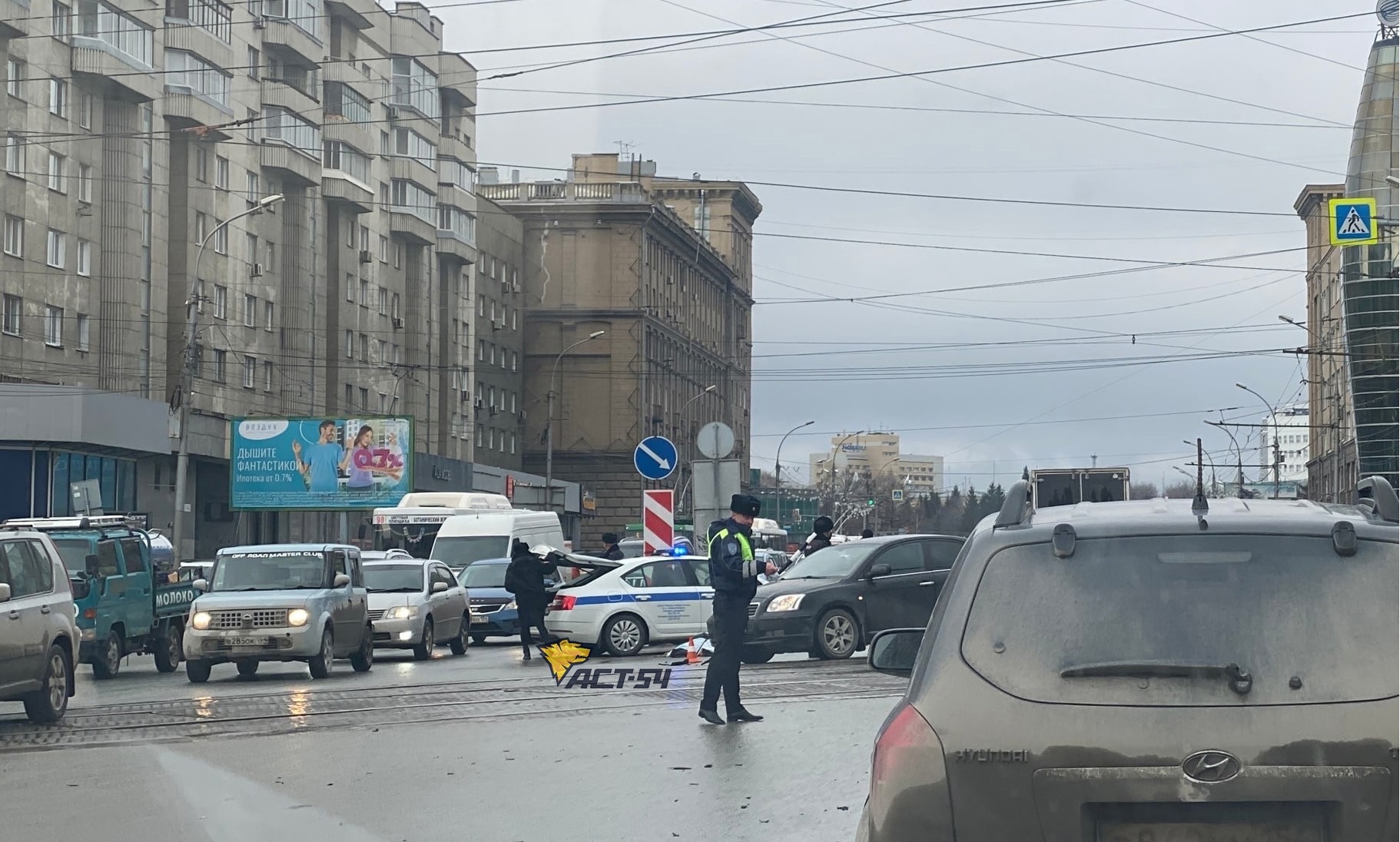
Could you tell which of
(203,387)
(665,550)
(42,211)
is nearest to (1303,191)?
(203,387)

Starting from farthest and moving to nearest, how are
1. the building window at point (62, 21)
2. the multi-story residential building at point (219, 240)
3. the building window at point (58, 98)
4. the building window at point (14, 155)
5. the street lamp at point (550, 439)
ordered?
the street lamp at point (550, 439) < the building window at point (62, 21) < the building window at point (58, 98) < the multi-story residential building at point (219, 240) < the building window at point (14, 155)

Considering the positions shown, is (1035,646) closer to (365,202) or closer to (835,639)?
(835,639)

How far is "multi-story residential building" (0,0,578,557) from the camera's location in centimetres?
5125

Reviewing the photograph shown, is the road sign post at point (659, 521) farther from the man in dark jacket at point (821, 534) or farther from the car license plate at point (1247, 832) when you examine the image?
the car license plate at point (1247, 832)

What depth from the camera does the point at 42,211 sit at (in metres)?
52.7

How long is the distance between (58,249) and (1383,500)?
A: 52.9 metres

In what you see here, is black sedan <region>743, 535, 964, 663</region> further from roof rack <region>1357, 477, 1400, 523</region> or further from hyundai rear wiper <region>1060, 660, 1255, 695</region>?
hyundai rear wiper <region>1060, 660, 1255, 695</region>

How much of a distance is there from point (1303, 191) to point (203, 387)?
274 ft

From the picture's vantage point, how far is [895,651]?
19.9 feet

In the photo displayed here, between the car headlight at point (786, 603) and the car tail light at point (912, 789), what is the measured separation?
17.6 meters

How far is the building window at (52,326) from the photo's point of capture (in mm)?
52781

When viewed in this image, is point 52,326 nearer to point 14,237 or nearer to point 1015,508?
point 14,237

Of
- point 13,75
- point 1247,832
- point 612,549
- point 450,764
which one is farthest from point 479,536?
point 1247,832

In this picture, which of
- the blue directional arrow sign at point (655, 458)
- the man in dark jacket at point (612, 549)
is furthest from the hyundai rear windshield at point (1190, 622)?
the man in dark jacket at point (612, 549)
